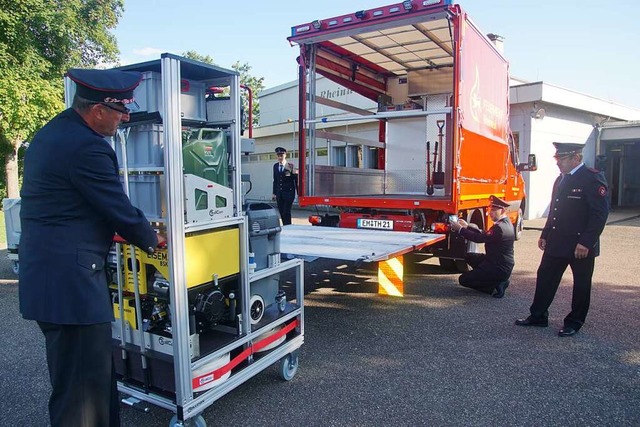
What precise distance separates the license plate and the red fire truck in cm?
1

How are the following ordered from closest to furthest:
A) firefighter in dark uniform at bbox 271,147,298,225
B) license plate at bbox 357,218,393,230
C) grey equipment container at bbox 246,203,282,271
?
grey equipment container at bbox 246,203,282,271 < license plate at bbox 357,218,393,230 < firefighter in dark uniform at bbox 271,147,298,225

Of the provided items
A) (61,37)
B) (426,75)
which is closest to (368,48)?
(426,75)

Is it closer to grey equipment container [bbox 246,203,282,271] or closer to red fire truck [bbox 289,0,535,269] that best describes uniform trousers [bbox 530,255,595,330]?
red fire truck [bbox 289,0,535,269]

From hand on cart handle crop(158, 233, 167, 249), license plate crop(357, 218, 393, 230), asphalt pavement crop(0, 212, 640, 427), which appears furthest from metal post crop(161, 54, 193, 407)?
license plate crop(357, 218, 393, 230)

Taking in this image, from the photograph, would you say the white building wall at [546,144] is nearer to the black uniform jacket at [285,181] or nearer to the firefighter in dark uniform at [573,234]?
the black uniform jacket at [285,181]

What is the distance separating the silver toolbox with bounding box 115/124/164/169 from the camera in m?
2.62

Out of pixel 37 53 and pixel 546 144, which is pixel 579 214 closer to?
pixel 546 144

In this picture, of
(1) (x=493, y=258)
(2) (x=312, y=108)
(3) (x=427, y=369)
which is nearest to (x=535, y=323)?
(1) (x=493, y=258)

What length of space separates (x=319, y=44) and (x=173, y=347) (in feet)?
18.0

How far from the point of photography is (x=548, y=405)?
10.1ft

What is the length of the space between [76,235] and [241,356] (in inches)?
53.4

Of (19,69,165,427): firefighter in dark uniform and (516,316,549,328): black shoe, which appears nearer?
(19,69,165,427): firefighter in dark uniform

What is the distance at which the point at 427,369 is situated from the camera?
3648 mm

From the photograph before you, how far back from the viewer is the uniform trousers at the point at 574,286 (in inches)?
175
